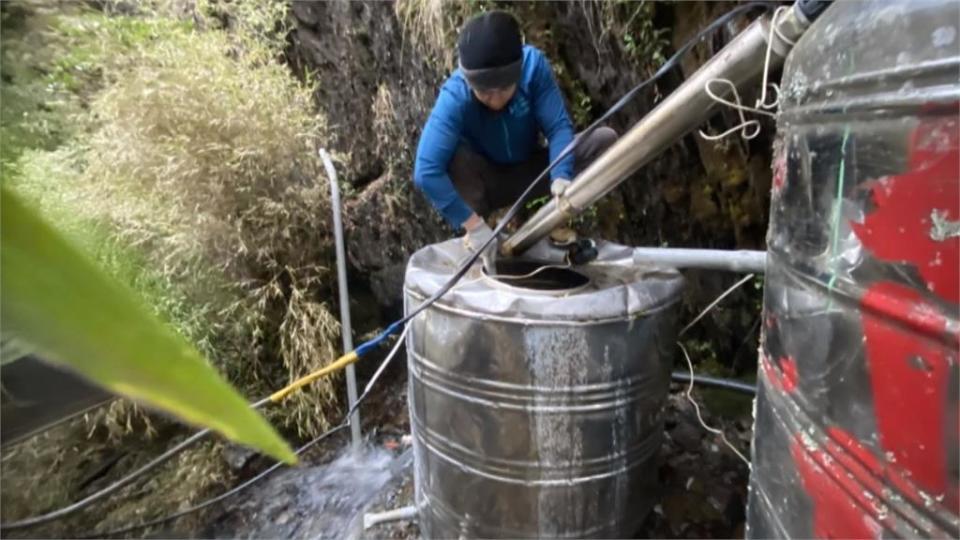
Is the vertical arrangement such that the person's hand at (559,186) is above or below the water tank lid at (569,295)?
above

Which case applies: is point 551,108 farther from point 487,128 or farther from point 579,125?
point 579,125

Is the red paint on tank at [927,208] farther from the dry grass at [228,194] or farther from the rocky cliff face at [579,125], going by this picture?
the dry grass at [228,194]

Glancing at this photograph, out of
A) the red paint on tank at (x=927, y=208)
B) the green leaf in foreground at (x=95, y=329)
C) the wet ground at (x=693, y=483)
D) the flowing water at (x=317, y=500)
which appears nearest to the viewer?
the green leaf in foreground at (x=95, y=329)

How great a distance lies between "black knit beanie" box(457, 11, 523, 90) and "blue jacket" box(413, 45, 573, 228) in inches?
4.9

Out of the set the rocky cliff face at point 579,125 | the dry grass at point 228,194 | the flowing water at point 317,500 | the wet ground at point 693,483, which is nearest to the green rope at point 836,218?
the wet ground at point 693,483

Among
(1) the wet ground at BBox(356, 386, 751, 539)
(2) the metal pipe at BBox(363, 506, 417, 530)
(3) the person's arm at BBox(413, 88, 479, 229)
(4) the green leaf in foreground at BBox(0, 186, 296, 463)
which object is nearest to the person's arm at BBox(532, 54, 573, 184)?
(3) the person's arm at BBox(413, 88, 479, 229)

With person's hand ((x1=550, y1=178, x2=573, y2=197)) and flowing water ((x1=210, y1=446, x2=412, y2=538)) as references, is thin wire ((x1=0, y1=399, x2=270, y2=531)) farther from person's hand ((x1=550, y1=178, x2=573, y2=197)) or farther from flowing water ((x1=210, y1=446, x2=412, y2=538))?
person's hand ((x1=550, y1=178, x2=573, y2=197))

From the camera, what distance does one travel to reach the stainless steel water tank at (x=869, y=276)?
0.56 m

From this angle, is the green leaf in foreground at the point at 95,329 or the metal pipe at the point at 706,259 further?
the metal pipe at the point at 706,259

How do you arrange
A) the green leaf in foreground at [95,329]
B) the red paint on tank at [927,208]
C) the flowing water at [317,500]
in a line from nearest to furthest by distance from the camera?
the green leaf in foreground at [95,329] → the red paint on tank at [927,208] → the flowing water at [317,500]

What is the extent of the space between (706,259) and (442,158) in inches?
33.1

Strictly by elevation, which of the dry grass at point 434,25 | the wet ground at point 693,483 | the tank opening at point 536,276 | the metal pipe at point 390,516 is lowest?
the metal pipe at point 390,516

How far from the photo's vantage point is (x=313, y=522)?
7.48 feet

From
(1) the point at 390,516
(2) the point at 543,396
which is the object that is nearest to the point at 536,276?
(2) the point at 543,396
